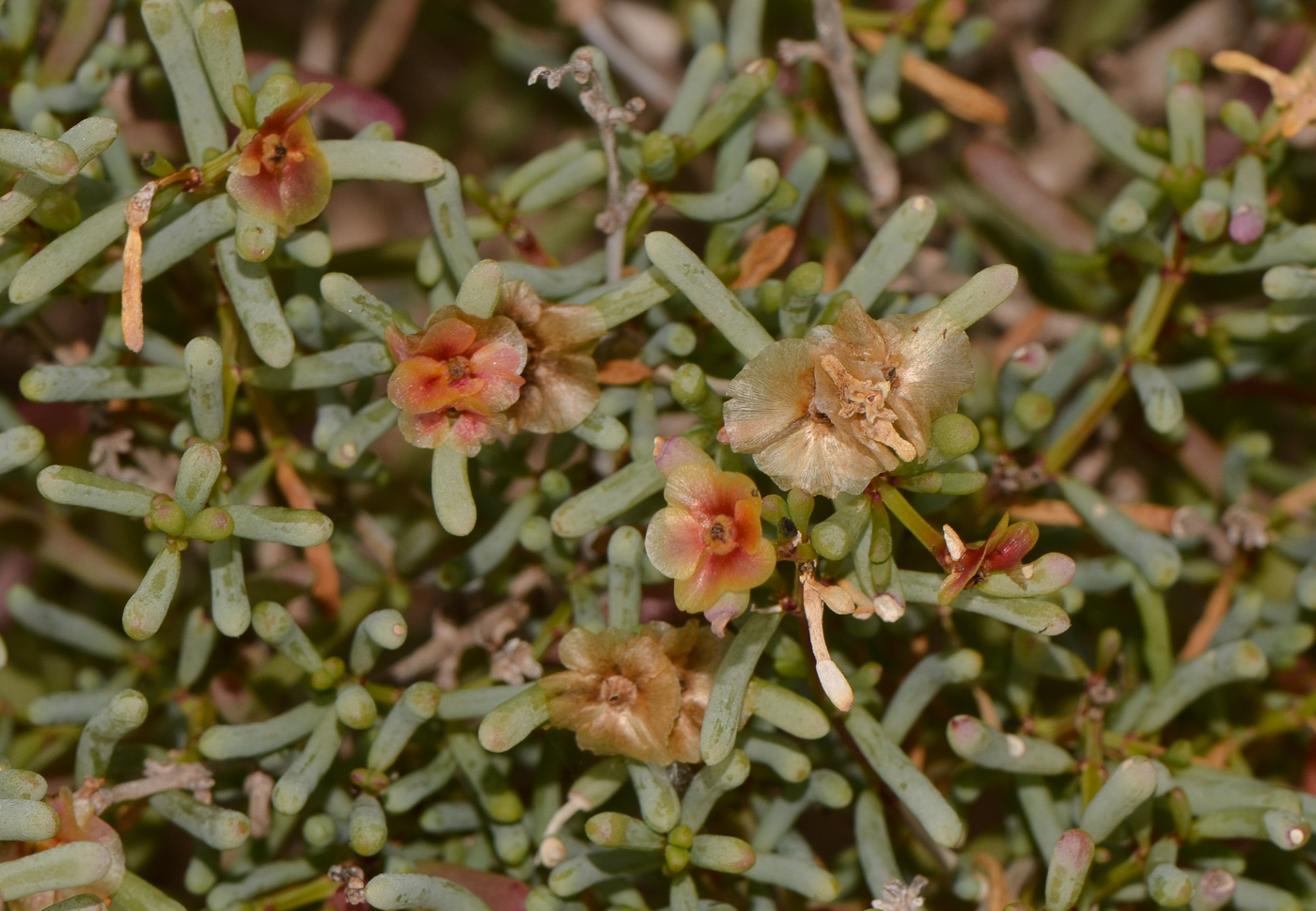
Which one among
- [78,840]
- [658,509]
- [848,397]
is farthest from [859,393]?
[78,840]

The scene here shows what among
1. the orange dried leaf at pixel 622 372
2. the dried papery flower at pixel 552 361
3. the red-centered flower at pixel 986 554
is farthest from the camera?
the orange dried leaf at pixel 622 372

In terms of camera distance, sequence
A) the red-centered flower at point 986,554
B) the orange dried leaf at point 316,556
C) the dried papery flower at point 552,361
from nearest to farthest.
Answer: the red-centered flower at point 986,554 → the dried papery flower at point 552,361 → the orange dried leaf at point 316,556

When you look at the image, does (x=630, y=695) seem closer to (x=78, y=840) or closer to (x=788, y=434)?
(x=788, y=434)

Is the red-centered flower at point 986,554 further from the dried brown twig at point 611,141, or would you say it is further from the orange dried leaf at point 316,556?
the orange dried leaf at point 316,556

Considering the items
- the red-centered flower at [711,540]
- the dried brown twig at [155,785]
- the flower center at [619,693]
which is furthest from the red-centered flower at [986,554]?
the dried brown twig at [155,785]

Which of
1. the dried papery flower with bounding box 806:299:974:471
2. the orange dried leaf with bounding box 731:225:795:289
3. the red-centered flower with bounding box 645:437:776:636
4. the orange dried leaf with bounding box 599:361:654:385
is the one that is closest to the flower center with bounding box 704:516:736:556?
the red-centered flower with bounding box 645:437:776:636

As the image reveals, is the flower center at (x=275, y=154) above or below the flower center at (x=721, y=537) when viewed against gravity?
above

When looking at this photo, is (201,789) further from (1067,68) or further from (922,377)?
(1067,68)
